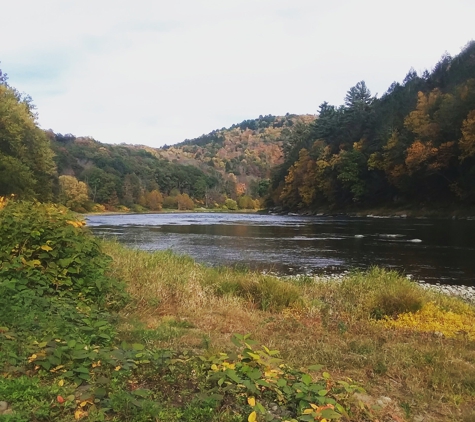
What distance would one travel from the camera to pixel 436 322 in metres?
9.27

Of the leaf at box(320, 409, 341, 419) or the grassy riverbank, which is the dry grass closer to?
the grassy riverbank

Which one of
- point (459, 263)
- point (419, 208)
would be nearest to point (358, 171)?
point (419, 208)

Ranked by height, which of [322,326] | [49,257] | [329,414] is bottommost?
[322,326]

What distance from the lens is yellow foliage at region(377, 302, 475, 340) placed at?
8.59 m

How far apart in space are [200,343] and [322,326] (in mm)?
2993

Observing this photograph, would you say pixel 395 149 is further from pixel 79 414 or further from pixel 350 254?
pixel 79 414

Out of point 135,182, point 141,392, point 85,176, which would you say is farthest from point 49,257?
point 135,182

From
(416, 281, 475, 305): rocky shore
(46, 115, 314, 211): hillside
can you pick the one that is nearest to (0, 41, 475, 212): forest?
(46, 115, 314, 211): hillside

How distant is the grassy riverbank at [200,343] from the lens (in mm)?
3990

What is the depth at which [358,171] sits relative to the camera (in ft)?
244

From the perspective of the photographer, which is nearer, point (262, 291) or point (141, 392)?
point (141, 392)

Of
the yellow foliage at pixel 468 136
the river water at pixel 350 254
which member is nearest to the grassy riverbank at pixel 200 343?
the river water at pixel 350 254

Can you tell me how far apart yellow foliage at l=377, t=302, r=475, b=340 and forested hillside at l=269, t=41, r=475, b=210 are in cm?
4503

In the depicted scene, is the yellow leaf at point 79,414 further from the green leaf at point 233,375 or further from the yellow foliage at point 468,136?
the yellow foliage at point 468,136
